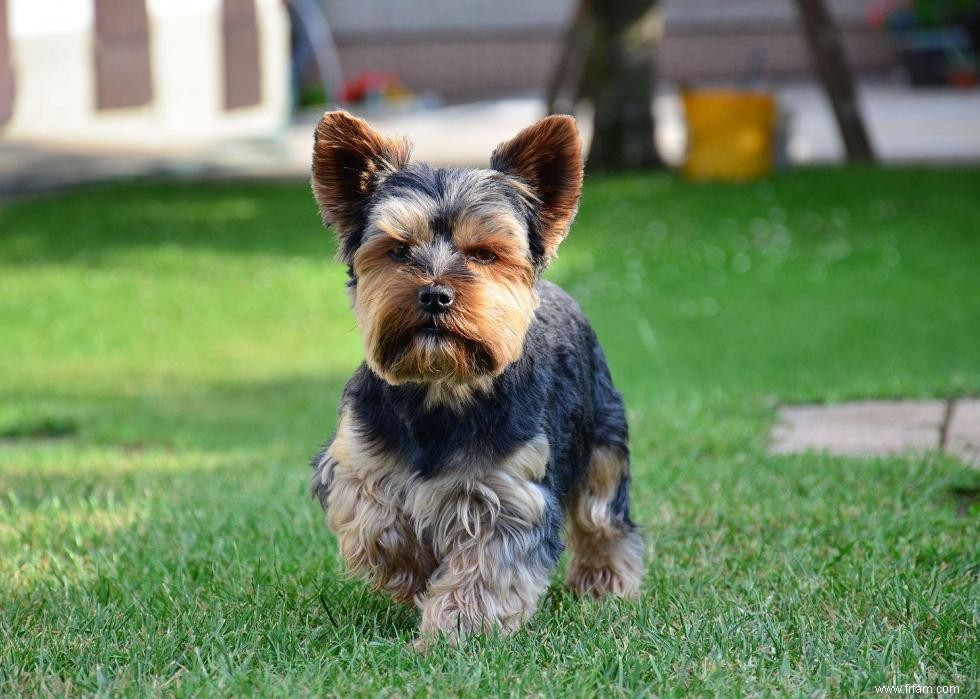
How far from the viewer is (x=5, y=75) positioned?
19.0 meters

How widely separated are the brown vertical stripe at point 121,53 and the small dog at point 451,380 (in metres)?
17.7

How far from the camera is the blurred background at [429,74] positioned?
18750 mm

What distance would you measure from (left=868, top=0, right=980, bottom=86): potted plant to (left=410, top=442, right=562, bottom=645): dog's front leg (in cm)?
3244

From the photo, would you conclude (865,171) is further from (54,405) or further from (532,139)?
(532,139)

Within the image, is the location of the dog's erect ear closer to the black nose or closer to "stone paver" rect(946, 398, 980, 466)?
the black nose

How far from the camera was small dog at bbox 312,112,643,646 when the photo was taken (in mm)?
4320

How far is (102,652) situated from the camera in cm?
435

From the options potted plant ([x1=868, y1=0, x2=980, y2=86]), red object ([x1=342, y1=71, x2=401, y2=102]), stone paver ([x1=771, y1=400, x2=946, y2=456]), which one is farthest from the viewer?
potted plant ([x1=868, y1=0, x2=980, y2=86])

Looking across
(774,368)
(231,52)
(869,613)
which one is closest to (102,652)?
(869,613)

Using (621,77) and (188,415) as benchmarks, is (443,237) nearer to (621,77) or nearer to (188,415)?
(188,415)

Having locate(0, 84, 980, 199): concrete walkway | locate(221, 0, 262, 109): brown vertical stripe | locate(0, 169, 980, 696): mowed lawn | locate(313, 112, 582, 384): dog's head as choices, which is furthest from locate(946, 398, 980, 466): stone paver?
locate(221, 0, 262, 109): brown vertical stripe

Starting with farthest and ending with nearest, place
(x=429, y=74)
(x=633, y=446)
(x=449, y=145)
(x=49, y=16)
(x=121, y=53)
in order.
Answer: (x=429, y=74) → (x=449, y=145) → (x=121, y=53) → (x=49, y=16) → (x=633, y=446)

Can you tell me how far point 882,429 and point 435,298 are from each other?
411 centimetres

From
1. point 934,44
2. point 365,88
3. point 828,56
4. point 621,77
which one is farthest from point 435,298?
point 934,44
